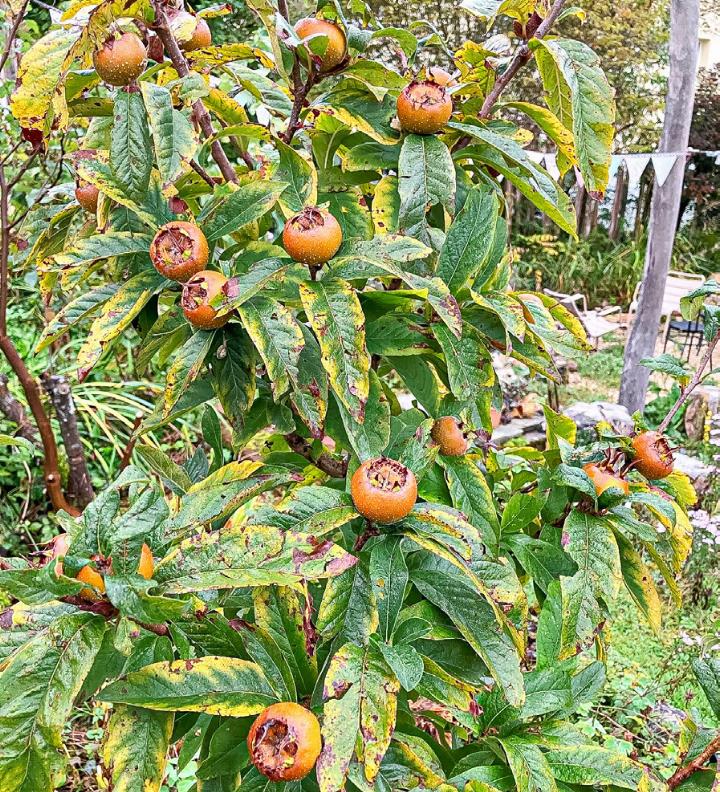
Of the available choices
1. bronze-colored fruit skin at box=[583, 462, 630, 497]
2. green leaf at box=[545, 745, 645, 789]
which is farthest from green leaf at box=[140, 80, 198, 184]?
green leaf at box=[545, 745, 645, 789]

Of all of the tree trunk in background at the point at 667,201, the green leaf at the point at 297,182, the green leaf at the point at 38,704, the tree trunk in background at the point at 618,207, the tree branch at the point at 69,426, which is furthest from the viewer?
the tree trunk in background at the point at 618,207

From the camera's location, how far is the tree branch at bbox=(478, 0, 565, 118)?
2.75 ft

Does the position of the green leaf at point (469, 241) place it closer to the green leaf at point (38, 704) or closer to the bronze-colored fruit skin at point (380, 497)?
the bronze-colored fruit skin at point (380, 497)

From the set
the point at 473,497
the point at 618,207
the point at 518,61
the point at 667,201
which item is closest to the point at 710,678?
Result: the point at 473,497

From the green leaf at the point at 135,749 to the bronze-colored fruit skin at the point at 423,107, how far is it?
0.66 meters

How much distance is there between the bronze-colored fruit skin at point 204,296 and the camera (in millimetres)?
673

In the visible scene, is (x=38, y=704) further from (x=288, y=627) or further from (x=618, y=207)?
(x=618, y=207)

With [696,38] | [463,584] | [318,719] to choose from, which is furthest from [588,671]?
[696,38]

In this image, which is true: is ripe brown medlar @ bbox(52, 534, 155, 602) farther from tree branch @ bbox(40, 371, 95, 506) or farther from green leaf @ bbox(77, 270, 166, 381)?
tree branch @ bbox(40, 371, 95, 506)

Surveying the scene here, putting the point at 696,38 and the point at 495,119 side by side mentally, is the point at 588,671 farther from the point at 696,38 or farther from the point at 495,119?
the point at 696,38

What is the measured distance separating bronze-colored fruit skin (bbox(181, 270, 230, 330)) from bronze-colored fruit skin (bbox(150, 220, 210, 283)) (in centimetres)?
2

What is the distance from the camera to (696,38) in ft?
12.6

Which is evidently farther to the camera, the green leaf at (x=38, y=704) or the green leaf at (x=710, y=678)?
the green leaf at (x=710, y=678)

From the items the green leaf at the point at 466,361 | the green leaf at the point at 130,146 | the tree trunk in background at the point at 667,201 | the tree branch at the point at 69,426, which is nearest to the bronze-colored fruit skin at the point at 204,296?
the green leaf at the point at 130,146
